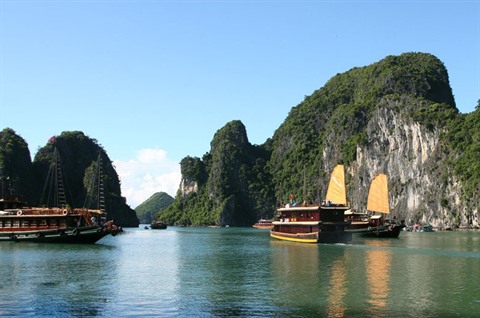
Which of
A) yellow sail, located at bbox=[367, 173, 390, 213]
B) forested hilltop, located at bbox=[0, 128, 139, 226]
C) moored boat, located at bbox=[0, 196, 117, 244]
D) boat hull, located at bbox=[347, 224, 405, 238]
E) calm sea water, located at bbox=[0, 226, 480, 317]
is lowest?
calm sea water, located at bbox=[0, 226, 480, 317]

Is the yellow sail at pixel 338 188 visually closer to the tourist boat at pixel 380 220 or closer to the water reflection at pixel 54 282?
the tourist boat at pixel 380 220

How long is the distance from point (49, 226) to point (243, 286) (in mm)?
37844

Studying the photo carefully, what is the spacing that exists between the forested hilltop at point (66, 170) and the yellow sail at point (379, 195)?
3280 inches

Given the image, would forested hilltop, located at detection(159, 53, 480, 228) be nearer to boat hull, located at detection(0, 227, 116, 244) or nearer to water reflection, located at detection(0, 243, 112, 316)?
boat hull, located at detection(0, 227, 116, 244)

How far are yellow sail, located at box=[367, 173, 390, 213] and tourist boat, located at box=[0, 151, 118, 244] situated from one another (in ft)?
165

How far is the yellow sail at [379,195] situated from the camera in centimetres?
9025

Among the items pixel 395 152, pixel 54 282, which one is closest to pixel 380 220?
pixel 395 152

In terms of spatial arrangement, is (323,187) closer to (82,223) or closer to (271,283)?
(82,223)

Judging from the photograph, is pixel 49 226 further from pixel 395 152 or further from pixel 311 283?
pixel 395 152

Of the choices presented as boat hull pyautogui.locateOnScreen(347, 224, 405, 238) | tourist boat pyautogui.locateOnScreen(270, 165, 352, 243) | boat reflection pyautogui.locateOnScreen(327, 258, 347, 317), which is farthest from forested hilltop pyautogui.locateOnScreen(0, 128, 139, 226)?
boat reflection pyautogui.locateOnScreen(327, 258, 347, 317)

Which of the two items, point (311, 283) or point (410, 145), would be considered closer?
point (311, 283)

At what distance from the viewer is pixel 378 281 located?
29.3 meters

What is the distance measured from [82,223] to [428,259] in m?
37.9

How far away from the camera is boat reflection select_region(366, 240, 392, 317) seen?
22078 millimetres
